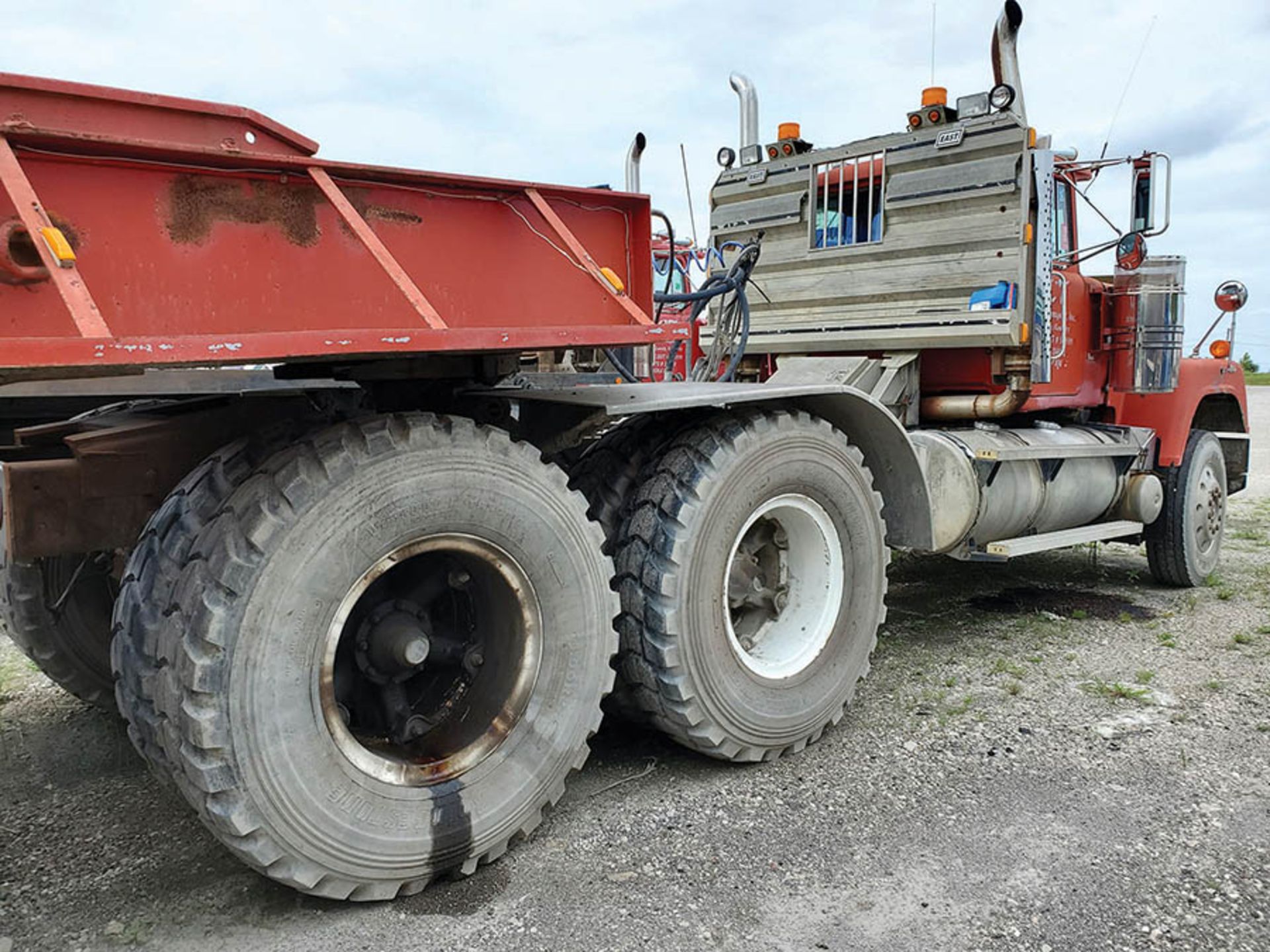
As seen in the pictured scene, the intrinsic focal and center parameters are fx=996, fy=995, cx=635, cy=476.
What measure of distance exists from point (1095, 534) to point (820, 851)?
12.2ft

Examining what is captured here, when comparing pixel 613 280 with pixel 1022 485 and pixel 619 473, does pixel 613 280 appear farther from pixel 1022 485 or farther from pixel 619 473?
pixel 1022 485

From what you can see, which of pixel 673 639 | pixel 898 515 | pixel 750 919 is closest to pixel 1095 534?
pixel 898 515

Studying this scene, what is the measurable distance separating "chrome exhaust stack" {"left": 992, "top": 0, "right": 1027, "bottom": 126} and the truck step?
216cm

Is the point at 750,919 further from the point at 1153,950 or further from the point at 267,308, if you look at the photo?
the point at 267,308

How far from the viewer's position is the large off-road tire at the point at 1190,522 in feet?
20.3

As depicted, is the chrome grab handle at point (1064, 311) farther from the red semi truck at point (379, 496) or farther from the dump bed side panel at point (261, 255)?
the dump bed side panel at point (261, 255)

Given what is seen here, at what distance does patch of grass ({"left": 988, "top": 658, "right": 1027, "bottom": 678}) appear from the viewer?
177 inches

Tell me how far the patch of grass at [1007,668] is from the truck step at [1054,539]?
0.62m

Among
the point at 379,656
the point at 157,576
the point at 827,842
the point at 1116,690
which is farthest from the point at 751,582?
the point at 157,576

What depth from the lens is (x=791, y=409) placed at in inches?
146

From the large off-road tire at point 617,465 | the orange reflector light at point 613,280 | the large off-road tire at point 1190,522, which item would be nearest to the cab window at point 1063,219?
the large off-road tire at point 1190,522

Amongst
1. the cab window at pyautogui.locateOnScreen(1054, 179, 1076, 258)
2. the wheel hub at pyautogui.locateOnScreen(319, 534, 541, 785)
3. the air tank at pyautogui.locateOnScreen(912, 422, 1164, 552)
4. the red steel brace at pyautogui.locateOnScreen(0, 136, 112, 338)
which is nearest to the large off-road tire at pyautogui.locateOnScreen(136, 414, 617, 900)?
the wheel hub at pyautogui.locateOnScreen(319, 534, 541, 785)

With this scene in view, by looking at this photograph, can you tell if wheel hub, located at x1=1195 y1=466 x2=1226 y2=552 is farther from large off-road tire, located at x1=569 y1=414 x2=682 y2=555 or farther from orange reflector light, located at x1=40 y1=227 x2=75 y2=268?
orange reflector light, located at x1=40 y1=227 x2=75 y2=268

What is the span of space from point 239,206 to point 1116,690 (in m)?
3.86
